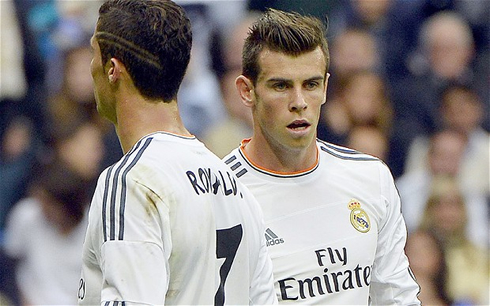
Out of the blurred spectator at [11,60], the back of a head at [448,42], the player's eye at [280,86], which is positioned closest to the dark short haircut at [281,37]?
the player's eye at [280,86]

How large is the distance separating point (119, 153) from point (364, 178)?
137 inches

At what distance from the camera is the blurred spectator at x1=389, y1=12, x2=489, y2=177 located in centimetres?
760

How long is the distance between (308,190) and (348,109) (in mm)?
3681

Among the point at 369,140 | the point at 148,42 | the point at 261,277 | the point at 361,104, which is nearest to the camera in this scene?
the point at 148,42

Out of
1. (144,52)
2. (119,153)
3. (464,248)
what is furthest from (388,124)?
(144,52)

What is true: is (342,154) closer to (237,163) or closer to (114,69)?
(237,163)

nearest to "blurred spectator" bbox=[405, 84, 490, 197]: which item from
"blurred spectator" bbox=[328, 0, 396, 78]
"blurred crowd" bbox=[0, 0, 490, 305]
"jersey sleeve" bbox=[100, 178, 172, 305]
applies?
"blurred crowd" bbox=[0, 0, 490, 305]

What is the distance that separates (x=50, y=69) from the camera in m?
7.52

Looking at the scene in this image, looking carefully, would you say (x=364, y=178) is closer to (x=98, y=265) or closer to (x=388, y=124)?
(x=98, y=265)

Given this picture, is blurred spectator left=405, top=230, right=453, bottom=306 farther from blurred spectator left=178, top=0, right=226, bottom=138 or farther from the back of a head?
blurred spectator left=178, top=0, right=226, bottom=138

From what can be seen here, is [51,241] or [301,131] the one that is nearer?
[301,131]

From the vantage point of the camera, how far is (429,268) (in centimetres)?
713

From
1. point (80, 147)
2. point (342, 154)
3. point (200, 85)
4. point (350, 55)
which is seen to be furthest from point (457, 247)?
point (342, 154)

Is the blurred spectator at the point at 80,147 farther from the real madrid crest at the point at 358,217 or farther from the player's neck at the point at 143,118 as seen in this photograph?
the player's neck at the point at 143,118
